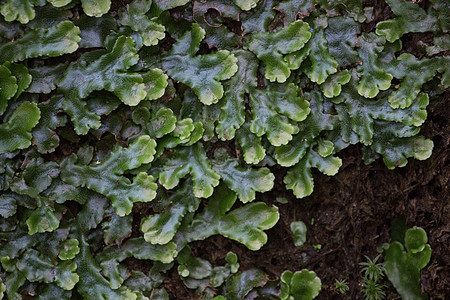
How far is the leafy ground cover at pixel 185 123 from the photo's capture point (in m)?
2.03

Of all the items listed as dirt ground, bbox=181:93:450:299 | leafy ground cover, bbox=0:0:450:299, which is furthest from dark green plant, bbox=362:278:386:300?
leafy ground cover, bbox=0:0:450:299

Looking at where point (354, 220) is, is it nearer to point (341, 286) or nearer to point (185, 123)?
point (341, 286)

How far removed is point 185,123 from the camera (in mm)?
2102

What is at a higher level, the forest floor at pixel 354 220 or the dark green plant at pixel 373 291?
the forest floor at pixel 354 220

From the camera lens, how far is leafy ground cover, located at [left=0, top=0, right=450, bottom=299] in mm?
2031

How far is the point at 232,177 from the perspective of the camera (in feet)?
7.11

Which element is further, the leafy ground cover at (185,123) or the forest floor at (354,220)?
the forest floor at (354,220)

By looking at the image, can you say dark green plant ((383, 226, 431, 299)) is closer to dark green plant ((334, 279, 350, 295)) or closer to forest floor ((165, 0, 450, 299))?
forest floor ((165, 0, 450, 299))

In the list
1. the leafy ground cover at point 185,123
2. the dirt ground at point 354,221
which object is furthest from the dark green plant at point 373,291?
the leafy ground cover at point 185,123

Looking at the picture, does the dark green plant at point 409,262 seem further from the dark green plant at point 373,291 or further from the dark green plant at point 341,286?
the dark green plant at point 341,286

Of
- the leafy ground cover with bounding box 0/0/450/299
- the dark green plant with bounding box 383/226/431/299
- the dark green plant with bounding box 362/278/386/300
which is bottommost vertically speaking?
the dark green plant with bounding box 362/278/386/300

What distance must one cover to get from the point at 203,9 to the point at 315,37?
20.2 inches

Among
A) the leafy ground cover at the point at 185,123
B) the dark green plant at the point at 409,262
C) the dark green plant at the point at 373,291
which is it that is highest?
the leafy ground cover at the point at 185,123

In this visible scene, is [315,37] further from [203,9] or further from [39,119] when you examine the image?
[39,119]
